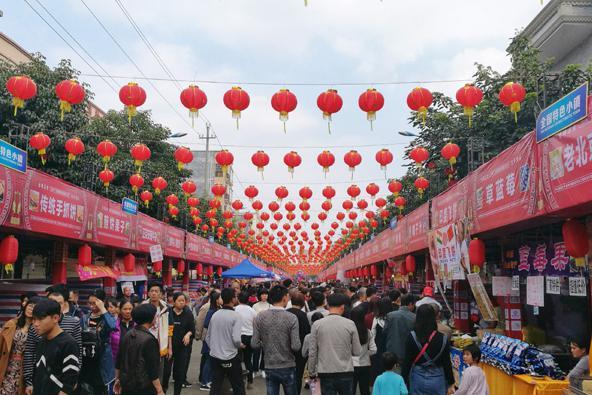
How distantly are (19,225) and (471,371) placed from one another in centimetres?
802

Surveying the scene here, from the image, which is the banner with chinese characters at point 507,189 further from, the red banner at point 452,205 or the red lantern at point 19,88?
the red lantern at point 19,88

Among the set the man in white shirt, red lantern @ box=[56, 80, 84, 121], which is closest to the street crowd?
the man in white shirt

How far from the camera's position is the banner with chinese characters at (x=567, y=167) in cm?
552

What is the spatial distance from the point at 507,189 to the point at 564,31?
14.8m

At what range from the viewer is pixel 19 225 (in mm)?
9547

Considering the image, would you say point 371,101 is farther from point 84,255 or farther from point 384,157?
point 84,255

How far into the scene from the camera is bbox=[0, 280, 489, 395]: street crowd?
4.54 metres

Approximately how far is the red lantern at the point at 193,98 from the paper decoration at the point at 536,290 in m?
6.48

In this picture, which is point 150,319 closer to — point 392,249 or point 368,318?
point 368,318

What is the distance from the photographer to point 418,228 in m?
15.0

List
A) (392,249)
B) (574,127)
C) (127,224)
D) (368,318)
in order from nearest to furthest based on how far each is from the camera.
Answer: (574,127) < (368,318) < (127,224) < (392,249)

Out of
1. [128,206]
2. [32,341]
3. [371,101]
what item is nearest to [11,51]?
[128,206]

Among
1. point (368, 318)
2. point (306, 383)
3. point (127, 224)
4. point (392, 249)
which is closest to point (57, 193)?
point (127, 224)

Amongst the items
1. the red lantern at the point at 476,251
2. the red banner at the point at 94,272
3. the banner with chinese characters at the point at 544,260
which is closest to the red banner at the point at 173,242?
the red banner at the point at 94,272
